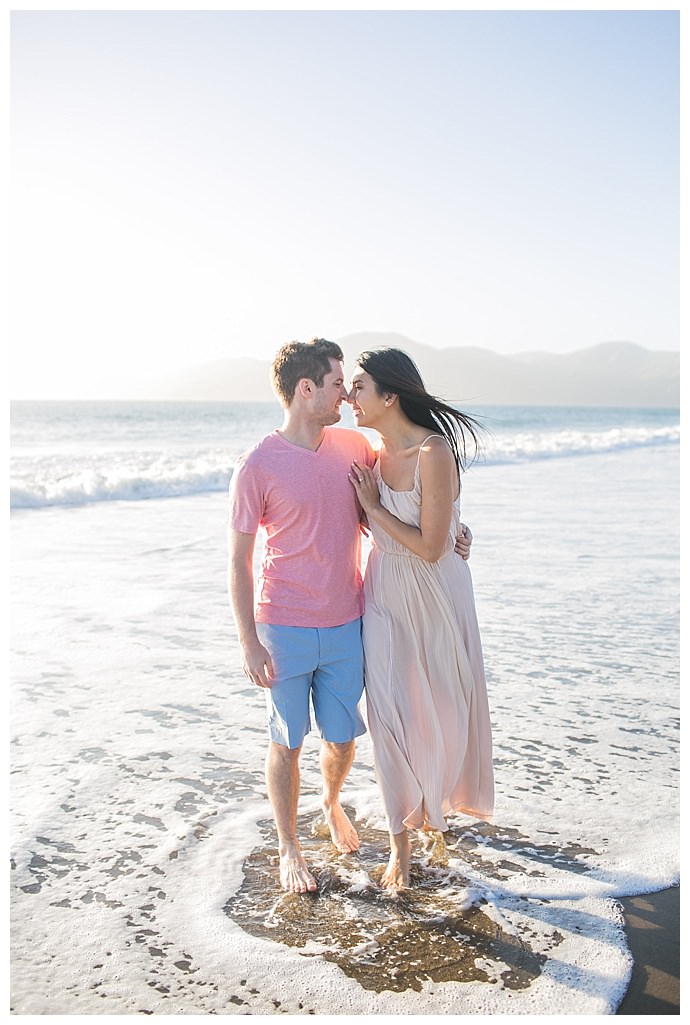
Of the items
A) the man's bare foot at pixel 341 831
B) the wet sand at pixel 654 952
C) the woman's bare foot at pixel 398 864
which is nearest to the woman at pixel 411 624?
the woman's bare foot at pixel 398 864

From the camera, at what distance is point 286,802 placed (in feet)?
11.3

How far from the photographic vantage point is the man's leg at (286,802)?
3.38 m

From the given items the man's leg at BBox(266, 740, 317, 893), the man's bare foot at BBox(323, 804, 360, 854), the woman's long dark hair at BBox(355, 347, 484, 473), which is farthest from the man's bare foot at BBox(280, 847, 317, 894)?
the woman's long dark hair at BBox(355, 347, 484, 473)

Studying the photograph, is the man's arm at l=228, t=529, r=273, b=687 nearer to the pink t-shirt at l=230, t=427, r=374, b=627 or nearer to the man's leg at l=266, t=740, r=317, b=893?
the pink t-shirt at l=230, t=427, r=374, b=627

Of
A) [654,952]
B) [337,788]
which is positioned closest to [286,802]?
[337,788]

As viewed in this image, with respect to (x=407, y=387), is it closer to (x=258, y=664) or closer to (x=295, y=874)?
(x=258, y=664)

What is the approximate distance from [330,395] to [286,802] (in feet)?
5.15

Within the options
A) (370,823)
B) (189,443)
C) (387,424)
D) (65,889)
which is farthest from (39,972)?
(189,443)

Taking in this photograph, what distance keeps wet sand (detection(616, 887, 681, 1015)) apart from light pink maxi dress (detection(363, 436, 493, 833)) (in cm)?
75

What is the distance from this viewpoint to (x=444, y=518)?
10.8ft

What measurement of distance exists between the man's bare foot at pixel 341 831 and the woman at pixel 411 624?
0.27m

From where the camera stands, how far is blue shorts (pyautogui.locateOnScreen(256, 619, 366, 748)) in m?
3.39

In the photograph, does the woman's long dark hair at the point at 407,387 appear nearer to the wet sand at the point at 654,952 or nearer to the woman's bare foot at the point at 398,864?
the woman's bare foot at the point at 398,864

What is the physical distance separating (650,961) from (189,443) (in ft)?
103
